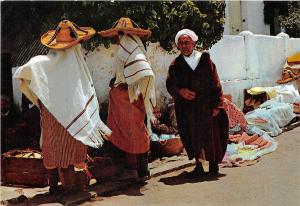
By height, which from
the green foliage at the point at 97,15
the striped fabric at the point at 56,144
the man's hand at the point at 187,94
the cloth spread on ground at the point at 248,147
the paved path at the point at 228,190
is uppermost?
the green foliage at the point at 97,15

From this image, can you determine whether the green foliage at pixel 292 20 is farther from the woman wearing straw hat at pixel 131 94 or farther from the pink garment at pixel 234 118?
the woman wearing straw hat at pixel 131 94

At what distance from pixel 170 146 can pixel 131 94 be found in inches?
75.3

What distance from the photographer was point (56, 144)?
5.23m

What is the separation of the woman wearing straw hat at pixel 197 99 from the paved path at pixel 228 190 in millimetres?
421

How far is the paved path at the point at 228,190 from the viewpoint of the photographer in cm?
533

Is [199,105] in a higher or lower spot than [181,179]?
higher

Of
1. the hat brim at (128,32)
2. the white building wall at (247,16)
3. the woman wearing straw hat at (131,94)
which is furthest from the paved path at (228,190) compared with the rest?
the white building wall at (247,16)

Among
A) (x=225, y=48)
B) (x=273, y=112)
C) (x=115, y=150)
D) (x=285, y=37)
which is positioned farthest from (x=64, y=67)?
(x=285, y=37)

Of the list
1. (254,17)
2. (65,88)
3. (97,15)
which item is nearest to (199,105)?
(65,88)

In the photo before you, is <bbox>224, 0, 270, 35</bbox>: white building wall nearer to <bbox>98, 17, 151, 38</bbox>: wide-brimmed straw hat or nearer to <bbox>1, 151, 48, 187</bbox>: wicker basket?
<bbox>98, 17, 151, 38</bbox>: wide-brimmed straw hat

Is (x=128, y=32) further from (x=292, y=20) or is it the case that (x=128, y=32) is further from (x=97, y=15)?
(x=292, y=20)

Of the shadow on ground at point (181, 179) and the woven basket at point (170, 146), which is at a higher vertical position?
the woven basket at point (170, 146)

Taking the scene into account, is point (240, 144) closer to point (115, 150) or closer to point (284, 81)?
point (115, 150)

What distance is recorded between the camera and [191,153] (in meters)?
6.68
